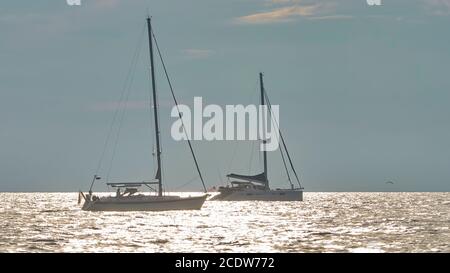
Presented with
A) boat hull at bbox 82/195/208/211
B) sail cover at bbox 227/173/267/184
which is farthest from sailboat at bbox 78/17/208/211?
sail cover at bbox 227/173/267/184

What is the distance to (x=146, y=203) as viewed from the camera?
87.6 m

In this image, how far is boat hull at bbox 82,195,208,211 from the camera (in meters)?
87.4

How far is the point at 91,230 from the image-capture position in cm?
6162

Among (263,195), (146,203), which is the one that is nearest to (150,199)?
(146,203)

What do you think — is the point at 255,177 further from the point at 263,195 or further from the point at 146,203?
the point at 146,203

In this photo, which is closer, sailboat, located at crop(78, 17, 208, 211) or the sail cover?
sailboat, located at crop(78, 17, 208, 211)

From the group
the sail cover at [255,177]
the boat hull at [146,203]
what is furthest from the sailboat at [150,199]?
the sail cover at [255,177]

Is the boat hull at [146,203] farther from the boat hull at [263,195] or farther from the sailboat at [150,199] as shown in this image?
the boat hull at [263,195]

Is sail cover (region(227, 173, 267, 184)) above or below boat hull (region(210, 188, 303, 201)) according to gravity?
above

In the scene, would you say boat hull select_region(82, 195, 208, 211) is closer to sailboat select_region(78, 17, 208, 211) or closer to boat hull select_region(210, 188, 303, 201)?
sailboat select_region(78, 17, 208, 211)

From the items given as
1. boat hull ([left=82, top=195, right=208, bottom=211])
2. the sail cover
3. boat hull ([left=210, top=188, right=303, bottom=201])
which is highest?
boat hull ([left=82, top=195, right=208, bottom=211])

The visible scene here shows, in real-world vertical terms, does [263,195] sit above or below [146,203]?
below
